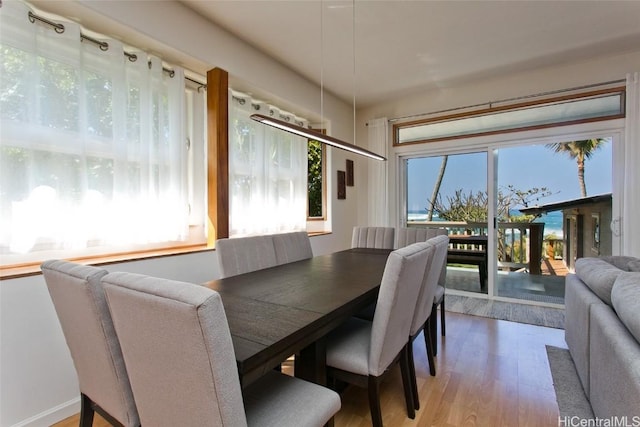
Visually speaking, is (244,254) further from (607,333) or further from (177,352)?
(607,333)

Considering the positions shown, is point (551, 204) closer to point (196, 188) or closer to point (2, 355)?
point (196, 188)

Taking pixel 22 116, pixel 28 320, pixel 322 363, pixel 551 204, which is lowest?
pixel 322 363

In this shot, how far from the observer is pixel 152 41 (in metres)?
2.20

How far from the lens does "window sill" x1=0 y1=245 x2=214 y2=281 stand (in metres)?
1.60

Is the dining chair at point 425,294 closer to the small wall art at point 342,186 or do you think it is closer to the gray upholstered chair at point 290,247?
the gray upholstered chair at point 290,247

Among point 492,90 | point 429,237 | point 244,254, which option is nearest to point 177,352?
point 244,254

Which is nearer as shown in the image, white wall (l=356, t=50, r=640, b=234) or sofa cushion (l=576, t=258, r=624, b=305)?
sofa cushion (l=576, t=258, r=624, b=305)

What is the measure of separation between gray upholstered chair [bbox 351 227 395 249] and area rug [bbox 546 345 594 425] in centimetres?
158

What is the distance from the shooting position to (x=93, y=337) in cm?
106

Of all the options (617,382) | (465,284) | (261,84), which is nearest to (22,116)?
(261,84)

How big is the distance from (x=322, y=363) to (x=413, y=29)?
276 centimetres

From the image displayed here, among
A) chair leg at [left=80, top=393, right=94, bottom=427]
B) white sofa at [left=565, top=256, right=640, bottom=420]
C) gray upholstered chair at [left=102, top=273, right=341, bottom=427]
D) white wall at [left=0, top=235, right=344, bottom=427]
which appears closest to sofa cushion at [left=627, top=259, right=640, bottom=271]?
white sofa at [left=565, top=256, right=640, bottom=420]

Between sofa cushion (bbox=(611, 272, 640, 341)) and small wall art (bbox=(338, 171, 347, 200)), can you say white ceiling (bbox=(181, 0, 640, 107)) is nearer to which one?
small wall art (bbox=(338, 171, 347, 200))

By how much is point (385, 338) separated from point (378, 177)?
3.25m
